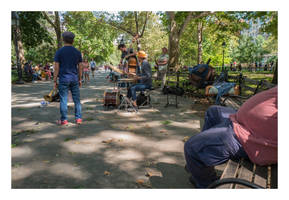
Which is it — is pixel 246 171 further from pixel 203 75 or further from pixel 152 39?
pixel 152 39

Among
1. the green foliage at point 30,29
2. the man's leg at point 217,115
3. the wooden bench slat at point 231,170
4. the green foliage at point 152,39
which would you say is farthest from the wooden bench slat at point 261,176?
the green foliage at point 152,39

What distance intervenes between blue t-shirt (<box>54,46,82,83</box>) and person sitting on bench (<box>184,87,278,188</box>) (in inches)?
152

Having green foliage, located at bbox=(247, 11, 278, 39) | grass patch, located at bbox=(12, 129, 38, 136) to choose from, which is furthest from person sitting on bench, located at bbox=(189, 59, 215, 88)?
grass patch, located at bbox=(12, 129, 38, 136)

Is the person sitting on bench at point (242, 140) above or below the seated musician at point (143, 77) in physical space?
below

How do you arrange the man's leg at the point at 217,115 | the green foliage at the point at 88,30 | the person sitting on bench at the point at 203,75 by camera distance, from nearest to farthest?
the man's leg at the point at 217,115 → the person sitting on bench at the point at 203,75 → the green foliage at the point at 88,30

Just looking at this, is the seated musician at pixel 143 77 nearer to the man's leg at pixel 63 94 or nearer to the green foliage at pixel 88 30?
the man's leg at pixel 63 94

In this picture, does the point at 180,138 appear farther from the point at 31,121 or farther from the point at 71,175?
the point at 31,121

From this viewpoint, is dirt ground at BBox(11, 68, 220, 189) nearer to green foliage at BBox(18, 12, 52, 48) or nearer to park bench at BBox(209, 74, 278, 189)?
park bench at BBox(209, 74, 278, 189)

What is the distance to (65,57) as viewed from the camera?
5.36 meters

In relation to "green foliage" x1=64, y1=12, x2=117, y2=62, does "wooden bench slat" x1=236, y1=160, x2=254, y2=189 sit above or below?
below

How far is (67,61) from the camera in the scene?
5387mm

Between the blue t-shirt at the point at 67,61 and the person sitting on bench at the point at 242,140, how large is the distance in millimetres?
3851

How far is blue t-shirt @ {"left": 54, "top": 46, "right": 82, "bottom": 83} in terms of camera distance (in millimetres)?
5336

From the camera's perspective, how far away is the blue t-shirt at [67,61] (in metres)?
5.34
